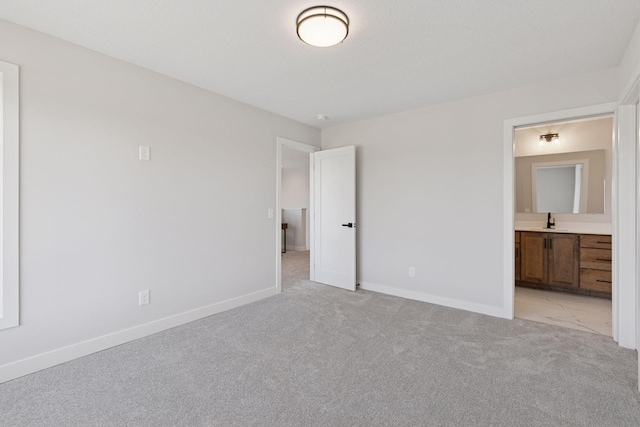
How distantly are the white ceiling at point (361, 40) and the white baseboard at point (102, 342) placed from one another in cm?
233

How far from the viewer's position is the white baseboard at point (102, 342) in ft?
6.82

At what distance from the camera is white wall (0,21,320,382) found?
2154mm

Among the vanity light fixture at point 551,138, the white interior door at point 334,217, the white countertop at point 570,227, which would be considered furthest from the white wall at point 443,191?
the vanity light fixture at point 551,138

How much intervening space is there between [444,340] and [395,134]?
255 centimetres

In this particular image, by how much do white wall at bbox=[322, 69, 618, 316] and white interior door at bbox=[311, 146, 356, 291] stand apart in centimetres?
22

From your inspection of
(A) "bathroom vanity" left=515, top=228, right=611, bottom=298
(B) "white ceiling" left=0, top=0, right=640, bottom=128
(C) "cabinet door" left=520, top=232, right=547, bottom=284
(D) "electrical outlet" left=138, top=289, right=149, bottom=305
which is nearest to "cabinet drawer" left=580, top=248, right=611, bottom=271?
(A) "bathroom vanity" left=515, top=228, right=611, bottom=298

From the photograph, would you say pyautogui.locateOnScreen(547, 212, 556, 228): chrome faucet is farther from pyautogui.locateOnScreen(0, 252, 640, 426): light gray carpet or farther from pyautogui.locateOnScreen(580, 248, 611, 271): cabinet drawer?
pyautogui.locateOnScreen(0, 252, 640, 426): light gray carpet

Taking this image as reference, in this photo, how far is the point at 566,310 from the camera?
3443mm

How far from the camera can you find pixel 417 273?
3820 millimetres

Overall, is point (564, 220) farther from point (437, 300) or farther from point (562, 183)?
point (437, 300)

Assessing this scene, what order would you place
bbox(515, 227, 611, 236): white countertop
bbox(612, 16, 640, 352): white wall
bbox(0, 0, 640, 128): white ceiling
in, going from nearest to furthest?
bbox(0, 0, 640, 128): white ceiling < bbox(612, 16, 640, 352): white wall < bbox(515, 227, 611, 236): white countertop

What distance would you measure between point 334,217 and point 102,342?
2953 millimetres

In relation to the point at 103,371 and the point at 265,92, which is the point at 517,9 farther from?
the point at 103,371

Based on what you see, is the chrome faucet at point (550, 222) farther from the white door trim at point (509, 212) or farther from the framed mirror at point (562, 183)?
the white door trim at point (509, 212)
